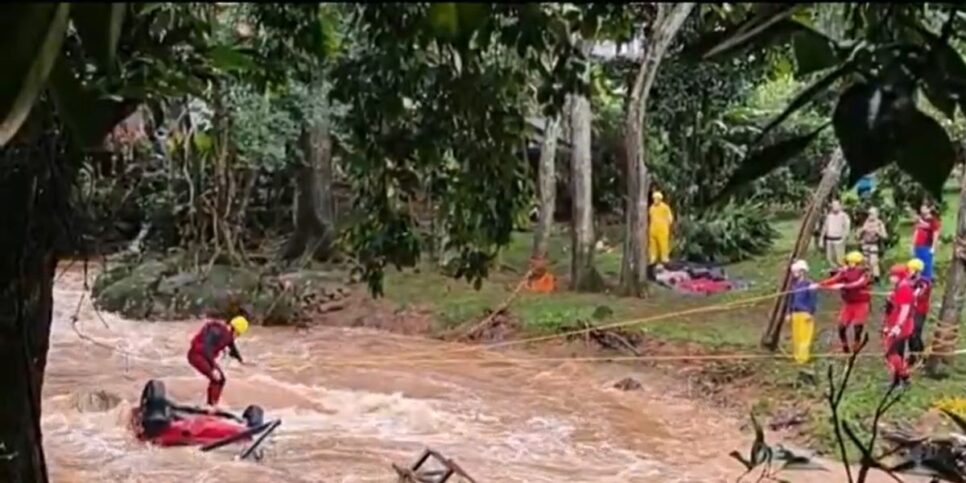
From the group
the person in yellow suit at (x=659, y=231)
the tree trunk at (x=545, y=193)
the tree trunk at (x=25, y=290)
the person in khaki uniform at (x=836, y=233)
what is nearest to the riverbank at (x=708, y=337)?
the person in khaki uniform at (x=836, y=233)

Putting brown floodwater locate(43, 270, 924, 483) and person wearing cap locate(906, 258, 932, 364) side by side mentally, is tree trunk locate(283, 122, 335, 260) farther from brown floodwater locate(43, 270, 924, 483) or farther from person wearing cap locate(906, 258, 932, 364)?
person wearing cap locate(906, 258, 932, 364)

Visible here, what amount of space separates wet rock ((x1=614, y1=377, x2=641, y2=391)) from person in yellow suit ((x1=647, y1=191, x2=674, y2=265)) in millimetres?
3582

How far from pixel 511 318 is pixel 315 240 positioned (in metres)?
3.50

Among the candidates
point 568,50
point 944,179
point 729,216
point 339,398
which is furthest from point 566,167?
point 944,179

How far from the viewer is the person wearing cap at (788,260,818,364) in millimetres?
9242

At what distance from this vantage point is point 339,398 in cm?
941

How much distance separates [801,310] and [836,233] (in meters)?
3.19

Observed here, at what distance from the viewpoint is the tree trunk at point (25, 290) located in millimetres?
2170

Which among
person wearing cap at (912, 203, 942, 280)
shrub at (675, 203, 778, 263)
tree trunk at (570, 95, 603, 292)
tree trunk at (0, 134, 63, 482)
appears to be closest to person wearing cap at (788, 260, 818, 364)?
person wearing cap at (912, 203, 942, 280)

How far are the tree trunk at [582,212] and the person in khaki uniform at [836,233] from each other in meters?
2.19

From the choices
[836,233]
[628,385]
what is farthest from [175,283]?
[836,233]

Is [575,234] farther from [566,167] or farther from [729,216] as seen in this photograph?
[566,167]

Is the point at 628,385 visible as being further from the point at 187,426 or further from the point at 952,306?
the point at 187,426

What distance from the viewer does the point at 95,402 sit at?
9023 millimetres
